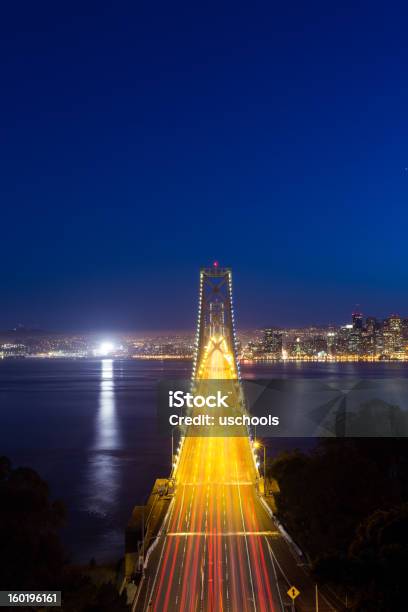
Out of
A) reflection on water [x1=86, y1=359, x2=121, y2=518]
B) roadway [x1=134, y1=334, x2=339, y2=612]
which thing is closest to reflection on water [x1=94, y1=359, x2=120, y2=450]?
reflection on water [x1=86, y1=359, x2=121, y2=518]

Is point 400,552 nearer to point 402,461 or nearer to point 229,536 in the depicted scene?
point 229,536

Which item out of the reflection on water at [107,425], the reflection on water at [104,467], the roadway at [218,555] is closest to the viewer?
the roadway at [218,555]

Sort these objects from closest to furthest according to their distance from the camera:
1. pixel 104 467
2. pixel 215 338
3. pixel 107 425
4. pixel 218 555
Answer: pixel 218 555 < pixel 104 467 < pixel 107 425 < pixel 215 338

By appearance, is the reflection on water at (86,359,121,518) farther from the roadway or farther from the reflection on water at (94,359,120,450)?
the roadway

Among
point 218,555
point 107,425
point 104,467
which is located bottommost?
point 104,467

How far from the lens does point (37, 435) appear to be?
3098 centimetres

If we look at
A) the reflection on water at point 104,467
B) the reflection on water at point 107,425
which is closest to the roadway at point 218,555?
the reflection on water at point 104,467

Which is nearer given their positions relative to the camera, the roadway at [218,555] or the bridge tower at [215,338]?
the roadway at [218,555]

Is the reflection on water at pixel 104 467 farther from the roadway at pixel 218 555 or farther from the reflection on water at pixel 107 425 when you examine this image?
the roadway at pixel 218 555

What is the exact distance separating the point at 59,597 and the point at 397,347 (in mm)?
112269

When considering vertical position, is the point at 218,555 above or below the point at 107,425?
above

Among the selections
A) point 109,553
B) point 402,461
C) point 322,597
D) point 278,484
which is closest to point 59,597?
point 322,597

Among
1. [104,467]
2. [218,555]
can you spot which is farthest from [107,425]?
[218,555]

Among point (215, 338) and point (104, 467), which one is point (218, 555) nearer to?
point (104, 467)
